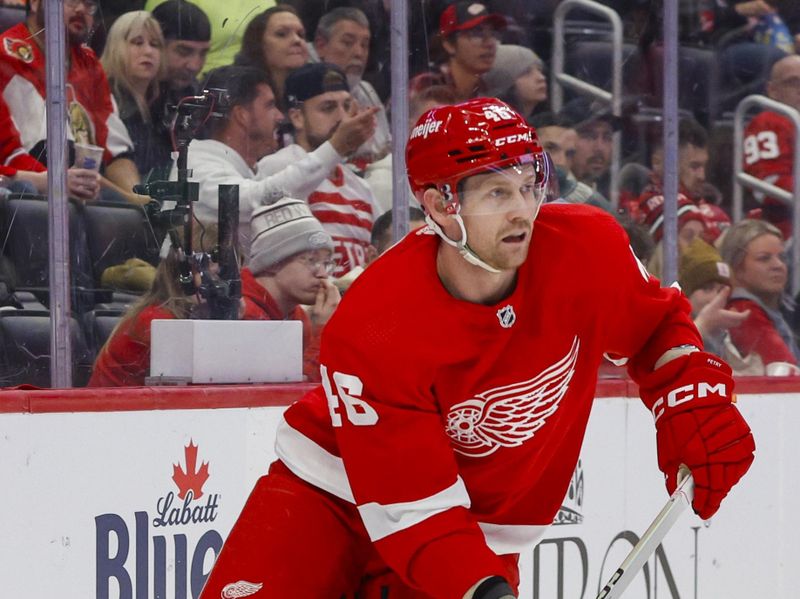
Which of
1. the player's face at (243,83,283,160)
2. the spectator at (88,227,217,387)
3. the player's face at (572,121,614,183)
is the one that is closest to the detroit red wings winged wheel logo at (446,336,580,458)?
the spectator at (88,227,217,387)

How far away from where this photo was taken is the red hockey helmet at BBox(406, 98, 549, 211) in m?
2.07

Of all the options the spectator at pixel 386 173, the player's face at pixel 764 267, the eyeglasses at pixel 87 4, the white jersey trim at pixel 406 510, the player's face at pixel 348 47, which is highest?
the eyeglasses at pixel 87 4

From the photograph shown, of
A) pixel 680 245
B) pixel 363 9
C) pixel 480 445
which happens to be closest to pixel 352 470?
pixel 480 445

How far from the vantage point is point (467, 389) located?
7.06 feet

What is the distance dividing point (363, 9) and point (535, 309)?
1544 millimetres

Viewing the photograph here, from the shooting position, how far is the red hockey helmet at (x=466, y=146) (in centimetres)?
207

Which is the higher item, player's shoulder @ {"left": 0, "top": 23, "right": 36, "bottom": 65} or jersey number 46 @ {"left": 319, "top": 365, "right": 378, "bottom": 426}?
player's shoulder @ {"left": 0, "top": 23, "right": 36, "bottom": 65}

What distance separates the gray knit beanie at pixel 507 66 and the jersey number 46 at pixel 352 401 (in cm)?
185

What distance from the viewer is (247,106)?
3.28 metres

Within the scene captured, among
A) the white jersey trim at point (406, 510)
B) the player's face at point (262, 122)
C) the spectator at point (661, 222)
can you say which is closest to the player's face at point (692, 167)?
the spectator at point (661, 222)

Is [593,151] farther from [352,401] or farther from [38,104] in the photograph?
[352,401]

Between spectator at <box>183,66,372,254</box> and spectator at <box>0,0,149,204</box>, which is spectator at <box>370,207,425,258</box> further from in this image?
spectator at <box>0,0,149,204</box>

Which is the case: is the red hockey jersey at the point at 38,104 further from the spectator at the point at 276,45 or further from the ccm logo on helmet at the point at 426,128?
the ccm logo on helmet at the point at 426,128

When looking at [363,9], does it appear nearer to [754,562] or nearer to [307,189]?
[307,189]
